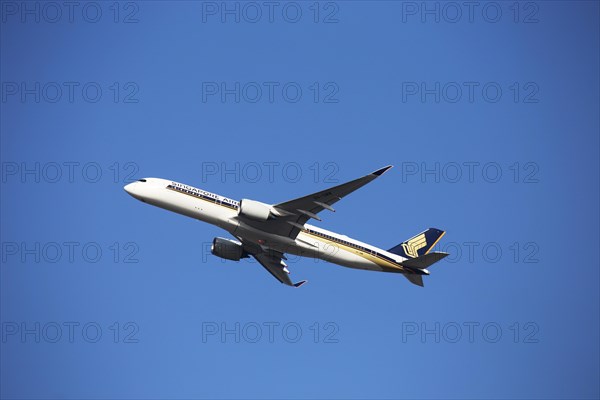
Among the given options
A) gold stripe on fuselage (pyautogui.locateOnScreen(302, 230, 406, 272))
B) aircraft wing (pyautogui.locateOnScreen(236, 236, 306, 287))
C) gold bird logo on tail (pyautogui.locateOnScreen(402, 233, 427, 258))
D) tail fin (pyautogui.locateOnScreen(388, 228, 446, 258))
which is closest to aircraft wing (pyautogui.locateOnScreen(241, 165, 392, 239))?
gold stripe on fuselage (pyautogui.locateOnScreen(302, 230, 406, 272))

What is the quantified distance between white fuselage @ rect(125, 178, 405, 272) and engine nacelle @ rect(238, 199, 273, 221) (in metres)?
0.97

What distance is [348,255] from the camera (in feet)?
199

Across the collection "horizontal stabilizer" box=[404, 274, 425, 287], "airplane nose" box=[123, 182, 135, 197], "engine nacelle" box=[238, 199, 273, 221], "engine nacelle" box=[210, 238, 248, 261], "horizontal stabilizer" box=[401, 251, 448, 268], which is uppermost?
"airplane nose" box=[123, 182, 135, 197]

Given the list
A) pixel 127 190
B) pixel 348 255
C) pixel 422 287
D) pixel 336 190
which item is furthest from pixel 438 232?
pixel 127 190

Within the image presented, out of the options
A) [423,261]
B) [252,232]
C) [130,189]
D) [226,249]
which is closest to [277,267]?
[226,249]

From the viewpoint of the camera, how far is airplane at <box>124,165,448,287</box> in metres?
57.8

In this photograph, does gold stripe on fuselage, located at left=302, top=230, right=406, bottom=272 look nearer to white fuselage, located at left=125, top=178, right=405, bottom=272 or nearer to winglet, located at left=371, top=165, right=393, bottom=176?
white fuselage, located at left=125, top=178, right=405, bottom=272

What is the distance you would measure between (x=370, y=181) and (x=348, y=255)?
8.94m

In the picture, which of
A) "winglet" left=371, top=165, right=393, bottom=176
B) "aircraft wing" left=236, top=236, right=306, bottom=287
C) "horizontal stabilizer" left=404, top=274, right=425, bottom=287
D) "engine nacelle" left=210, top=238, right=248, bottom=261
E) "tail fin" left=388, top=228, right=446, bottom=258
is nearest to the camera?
"winglet" left=371, top=165, right=393, bottom=176

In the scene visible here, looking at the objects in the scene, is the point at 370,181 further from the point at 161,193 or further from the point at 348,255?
the point at 161,193

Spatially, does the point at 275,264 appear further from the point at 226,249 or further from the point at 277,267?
the point at 226,249

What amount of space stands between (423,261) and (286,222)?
35.0 ft

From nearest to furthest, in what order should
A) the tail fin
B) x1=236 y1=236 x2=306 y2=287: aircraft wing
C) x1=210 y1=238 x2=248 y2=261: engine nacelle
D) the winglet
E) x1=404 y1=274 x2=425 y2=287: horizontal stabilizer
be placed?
the winglet → x1=404 y1=274 x2=425 y2=287: horizontal stabilizer → the tail fin → x1=210 y1=238 x2=248 y2=261: engine nacelle → x1=236 y1=236 x2=306 y2=287: aircraft wing

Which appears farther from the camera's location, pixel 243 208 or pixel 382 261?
pixel 382 261
